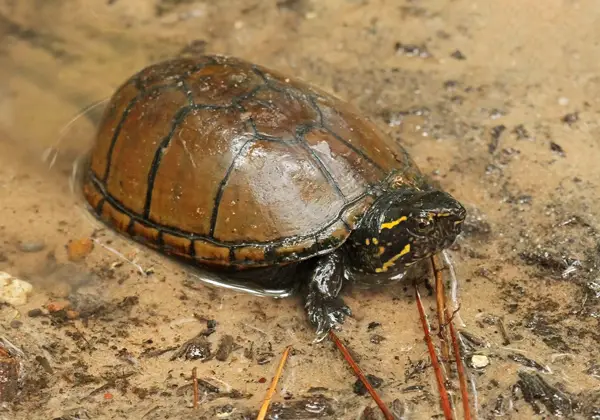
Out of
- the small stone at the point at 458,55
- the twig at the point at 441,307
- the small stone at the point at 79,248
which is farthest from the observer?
the small stone at the point at 458,55

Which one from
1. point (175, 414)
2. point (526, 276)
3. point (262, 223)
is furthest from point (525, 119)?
point (175, 414)

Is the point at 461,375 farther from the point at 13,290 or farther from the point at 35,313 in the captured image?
the point at 13,290

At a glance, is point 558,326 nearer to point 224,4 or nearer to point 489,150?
point 489,150

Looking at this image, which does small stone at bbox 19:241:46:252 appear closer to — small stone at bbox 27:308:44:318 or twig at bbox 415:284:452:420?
small stone at bbox 27:308:44:318

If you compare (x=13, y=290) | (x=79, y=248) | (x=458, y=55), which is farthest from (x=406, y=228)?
(x=458, y=55)

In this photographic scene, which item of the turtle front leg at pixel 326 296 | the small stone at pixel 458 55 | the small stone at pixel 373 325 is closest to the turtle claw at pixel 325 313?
the turtle front leg at pixel 326 296

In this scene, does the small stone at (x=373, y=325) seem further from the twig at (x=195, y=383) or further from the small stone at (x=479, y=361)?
the twig at (x=195, y=383)

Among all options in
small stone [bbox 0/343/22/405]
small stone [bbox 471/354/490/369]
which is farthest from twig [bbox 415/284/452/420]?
small stone [bbox 0/343/22/405]
